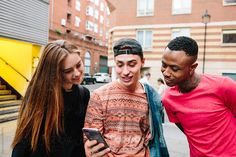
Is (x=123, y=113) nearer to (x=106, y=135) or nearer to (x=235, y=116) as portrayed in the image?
(x=106, y=135)

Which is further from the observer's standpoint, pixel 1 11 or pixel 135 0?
pixel 135 0

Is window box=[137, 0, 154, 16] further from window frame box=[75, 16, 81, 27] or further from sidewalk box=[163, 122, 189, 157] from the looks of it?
window frame box=[75, 16, 81, 27]

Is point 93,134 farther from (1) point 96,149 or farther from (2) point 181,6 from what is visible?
(2) point 181,6

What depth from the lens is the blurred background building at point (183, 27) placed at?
21.6m

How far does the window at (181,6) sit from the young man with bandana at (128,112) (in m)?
21.4

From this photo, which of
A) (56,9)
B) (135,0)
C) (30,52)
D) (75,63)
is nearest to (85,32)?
(56,9)

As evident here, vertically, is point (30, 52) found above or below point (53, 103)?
above

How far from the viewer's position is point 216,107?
2465 millimetres

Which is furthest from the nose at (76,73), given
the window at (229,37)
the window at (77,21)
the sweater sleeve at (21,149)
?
the window at (77,21)

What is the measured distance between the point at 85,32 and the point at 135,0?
24.2 m

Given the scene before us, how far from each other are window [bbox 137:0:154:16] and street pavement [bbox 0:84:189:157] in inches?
619

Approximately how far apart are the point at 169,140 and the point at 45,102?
20.8 feet

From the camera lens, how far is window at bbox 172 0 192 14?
75.1 feet

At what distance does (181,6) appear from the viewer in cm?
2322
